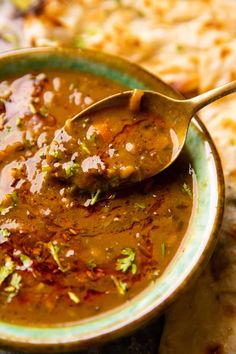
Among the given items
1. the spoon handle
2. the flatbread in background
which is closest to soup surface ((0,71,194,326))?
the spoon handle

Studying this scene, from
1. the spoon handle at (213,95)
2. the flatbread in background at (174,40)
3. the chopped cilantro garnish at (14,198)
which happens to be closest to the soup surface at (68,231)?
the chopped cilantro garnish at (14,198)

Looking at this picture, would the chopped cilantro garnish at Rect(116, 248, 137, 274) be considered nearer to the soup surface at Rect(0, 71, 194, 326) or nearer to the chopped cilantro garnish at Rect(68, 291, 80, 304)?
the soup surface at Rect(0, 71, 194, 326)

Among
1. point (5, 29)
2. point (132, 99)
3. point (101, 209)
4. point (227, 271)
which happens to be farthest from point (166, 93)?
point (5, 29)

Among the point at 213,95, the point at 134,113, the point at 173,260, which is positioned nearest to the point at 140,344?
the point at 173,260

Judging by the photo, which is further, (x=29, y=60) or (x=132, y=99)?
(x=29, y=60)

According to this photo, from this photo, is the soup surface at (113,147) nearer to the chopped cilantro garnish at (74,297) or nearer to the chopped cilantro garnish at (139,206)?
the chopped cilantro garnish at (139,206)

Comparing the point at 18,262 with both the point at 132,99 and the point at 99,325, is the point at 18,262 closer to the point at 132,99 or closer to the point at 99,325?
the point at 99,325

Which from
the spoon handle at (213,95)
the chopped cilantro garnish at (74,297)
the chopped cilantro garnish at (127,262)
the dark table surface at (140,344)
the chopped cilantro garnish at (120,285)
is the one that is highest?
the spoon handle at (213,95)
